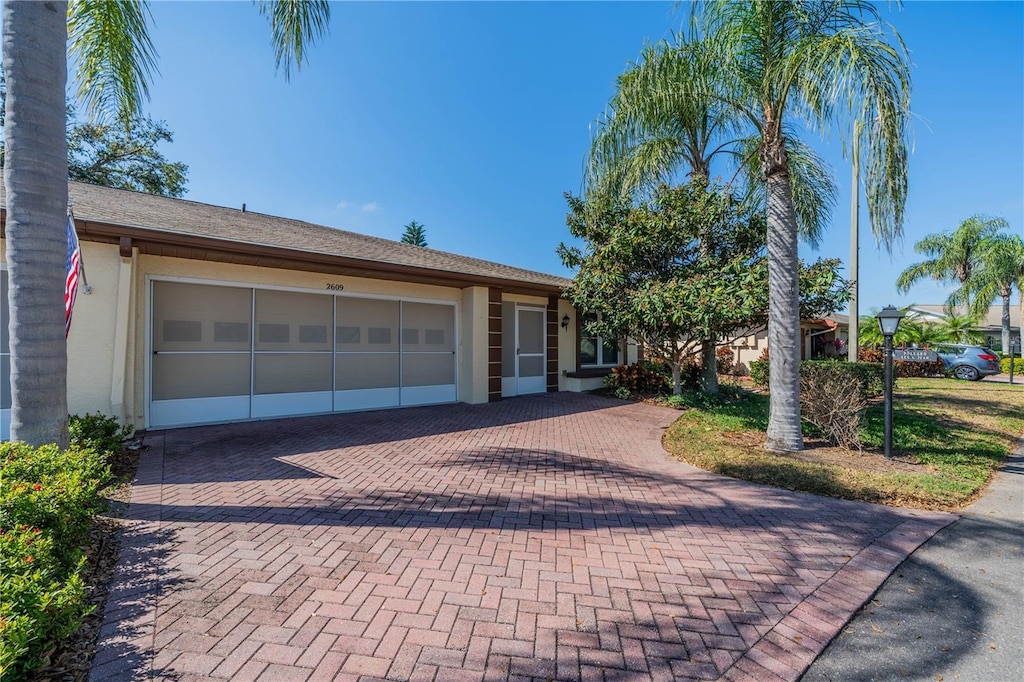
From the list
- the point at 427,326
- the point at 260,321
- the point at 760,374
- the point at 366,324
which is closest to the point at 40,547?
the point at 260,321

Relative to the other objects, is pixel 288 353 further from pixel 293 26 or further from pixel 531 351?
pixel 531 351

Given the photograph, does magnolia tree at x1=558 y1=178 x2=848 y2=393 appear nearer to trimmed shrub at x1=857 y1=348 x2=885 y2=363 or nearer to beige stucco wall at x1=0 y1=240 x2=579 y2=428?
beige stucco wall at x1=0 y1=240 x2=579 y2=428

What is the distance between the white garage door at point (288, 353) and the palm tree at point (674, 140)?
532 cm

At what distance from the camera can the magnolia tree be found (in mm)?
9305

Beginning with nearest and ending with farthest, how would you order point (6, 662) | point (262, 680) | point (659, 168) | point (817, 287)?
point (6, 662) < point (262, 680) < point (817, 287) < point (659, 168)

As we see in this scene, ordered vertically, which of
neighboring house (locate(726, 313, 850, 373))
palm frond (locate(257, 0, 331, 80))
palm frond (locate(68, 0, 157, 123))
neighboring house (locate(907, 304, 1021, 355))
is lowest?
neighboring house (locate(726, 313, 850, 373))

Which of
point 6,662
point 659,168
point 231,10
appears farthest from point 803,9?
point 6,662

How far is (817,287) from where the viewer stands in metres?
9.06

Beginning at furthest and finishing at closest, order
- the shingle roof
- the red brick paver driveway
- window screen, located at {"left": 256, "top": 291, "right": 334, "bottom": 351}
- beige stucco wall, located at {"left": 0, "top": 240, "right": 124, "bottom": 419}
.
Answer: window screen, located at {"left": 256, "top": 291, "right": 334, "bottom": 351}, the shingle roof, beige stucco wall, located at {"left": 0, "top": 240, "right": 124, "bottom": 419}, the red brick paver driveway

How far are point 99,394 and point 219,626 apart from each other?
20.6 feet

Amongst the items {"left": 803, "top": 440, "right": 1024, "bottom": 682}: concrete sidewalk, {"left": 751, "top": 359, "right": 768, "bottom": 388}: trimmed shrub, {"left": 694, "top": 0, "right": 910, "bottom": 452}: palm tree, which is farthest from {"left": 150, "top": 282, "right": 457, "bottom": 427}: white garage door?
{"left": 751, "top": 359, "right": 768, "bottom": 388}: trimmed shrub

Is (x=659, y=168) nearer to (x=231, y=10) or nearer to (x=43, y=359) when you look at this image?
(x=231, y=10)

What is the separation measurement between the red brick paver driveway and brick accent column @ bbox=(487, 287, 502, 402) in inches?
214

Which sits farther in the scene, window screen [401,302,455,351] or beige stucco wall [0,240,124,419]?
window screen [401,302,455,351]
